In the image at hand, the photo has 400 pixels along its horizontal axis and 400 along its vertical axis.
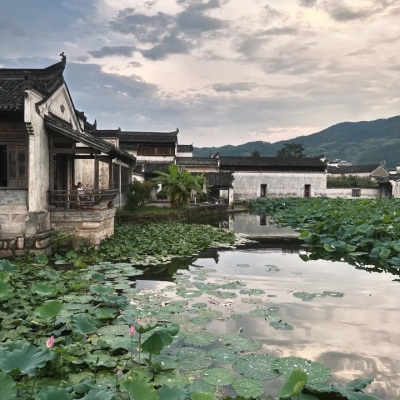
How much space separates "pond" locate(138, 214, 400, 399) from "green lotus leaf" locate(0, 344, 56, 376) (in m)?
2.06

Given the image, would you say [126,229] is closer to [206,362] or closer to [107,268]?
[107,268]

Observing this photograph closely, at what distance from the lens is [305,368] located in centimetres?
409

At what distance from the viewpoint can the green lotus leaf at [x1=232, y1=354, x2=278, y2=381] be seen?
4014 millimetres

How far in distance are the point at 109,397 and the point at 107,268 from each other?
6122 millimetres

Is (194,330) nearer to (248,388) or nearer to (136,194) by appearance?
(248,388)

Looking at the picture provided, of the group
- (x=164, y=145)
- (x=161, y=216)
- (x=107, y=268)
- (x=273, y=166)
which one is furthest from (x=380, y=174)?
(x=107, y=268)

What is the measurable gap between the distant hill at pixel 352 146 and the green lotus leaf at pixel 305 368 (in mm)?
144412

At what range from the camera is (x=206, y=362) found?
4.29 m

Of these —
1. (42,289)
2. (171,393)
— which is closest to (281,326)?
(171,393)

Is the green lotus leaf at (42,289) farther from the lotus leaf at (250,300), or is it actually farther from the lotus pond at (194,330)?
the lotus leaf at (250,300)

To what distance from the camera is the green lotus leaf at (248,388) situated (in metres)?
3.59

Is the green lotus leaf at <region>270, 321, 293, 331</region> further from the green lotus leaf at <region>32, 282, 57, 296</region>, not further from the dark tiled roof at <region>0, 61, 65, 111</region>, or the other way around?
the dark tiled roof at <region>0, 61, 65, 111</region>

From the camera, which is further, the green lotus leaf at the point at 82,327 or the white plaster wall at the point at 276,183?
the white plaster wall at the point at 276,183

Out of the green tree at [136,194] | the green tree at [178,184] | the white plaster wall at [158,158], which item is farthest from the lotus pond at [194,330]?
the white plaster wall at [158,158]
